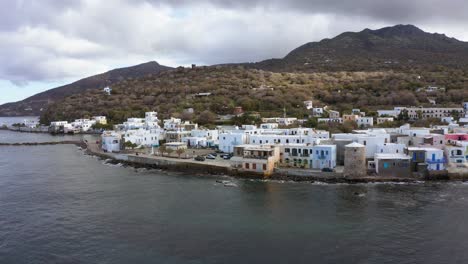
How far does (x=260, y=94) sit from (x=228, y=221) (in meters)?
55.3

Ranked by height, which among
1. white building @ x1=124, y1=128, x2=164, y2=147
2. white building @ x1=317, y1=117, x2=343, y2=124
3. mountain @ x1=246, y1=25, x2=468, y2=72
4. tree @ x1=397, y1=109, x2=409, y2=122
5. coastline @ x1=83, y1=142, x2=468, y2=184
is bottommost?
coastline @ x1=83, y1=142, x2=468, y2=184

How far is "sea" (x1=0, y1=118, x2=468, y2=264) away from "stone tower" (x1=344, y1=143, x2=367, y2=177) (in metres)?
1.26

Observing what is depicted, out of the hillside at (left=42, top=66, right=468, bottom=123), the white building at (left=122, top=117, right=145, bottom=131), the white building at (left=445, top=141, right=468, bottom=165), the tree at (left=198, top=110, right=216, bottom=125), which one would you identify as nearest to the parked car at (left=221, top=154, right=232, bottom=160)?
the white building at (left=445, top=141, right=468, bottom=165)

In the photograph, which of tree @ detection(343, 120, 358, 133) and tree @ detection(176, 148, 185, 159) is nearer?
tree @ detection(176, 148, 185, 159)

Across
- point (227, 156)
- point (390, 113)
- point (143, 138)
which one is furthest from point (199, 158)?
point (390, 113)

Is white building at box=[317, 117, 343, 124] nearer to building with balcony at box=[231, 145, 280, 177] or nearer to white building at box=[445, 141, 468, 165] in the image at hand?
white building at box=[445, 141, 468, 165]

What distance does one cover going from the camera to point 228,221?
18484mm

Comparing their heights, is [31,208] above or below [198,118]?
below

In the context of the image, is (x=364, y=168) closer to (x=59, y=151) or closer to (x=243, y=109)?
(x=59, y=151)

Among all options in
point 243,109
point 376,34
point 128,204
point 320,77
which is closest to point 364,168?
point 128,204

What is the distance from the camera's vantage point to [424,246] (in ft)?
50.4

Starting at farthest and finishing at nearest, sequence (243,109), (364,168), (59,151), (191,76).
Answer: (191,76)
(243,109)
(59,151)
(364,168)

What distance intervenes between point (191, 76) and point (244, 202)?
89.7 meters

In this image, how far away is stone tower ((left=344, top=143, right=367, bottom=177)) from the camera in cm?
2509
